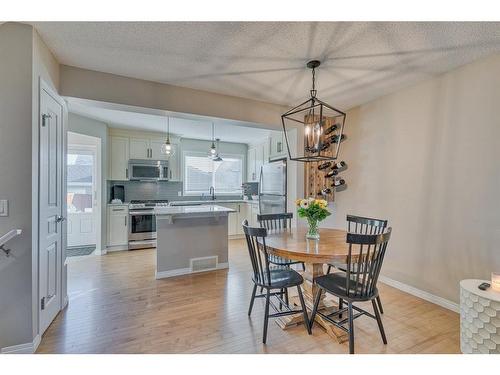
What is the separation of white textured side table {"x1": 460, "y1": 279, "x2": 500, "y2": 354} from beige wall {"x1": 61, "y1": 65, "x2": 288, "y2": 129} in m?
2.80

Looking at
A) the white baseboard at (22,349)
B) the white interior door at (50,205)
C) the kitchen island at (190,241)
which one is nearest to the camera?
the white baseboard at (22,349)

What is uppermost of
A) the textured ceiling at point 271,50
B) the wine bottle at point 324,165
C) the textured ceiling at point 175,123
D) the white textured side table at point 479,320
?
the textured ceiling at point 271,50

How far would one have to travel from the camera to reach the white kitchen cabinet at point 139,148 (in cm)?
494

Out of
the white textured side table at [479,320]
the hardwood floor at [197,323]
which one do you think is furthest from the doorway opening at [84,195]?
the white textured side table at [479,320]

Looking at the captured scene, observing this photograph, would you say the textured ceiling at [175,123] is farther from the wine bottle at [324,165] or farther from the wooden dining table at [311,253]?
the wooden dining table at [311,253]

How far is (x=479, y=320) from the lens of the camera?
5.49 ft

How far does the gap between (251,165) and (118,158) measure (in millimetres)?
3124

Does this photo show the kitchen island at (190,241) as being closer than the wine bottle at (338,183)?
Yes

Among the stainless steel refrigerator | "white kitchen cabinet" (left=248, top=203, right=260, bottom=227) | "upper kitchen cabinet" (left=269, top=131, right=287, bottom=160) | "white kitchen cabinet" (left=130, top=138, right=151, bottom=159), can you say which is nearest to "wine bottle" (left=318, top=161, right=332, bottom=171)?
the stainless steel refrigerator

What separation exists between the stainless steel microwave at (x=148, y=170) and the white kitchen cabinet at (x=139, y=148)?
4.7 inches

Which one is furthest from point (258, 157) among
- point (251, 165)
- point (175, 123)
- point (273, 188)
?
point (175, 123)

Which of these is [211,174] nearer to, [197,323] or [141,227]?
[141,227]

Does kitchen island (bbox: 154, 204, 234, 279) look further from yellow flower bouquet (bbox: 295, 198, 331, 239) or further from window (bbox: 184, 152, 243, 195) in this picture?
window (bbox: 184, 152, 243, 195)

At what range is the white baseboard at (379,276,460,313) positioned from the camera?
7.99 feet
